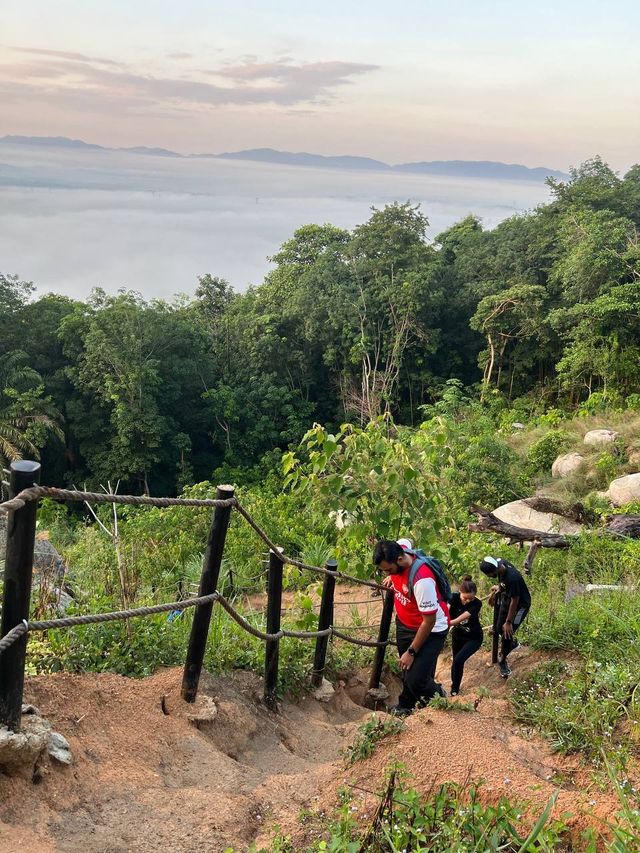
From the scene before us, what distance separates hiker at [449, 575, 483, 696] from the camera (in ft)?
17.2

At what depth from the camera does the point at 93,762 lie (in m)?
2.78

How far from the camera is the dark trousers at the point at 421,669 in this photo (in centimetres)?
427

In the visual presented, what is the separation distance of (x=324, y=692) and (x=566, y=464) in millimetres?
11485

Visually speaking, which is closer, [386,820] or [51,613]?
[386,820]

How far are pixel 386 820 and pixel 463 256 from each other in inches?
1038

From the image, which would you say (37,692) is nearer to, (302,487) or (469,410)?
(302,487)

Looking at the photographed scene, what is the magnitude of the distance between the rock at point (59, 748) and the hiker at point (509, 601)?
3389 mm

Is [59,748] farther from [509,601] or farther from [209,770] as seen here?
[509,601]

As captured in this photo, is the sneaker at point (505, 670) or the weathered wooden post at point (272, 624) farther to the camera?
the sneaker at point (505, 670)

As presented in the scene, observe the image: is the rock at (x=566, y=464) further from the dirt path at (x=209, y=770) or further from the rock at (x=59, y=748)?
the rock at (x=59, y=748)

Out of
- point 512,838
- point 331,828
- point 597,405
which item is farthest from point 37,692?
point 597,405

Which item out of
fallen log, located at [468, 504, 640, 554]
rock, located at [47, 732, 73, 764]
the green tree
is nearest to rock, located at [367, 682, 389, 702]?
rock, located at [47, 732, 73, 764]

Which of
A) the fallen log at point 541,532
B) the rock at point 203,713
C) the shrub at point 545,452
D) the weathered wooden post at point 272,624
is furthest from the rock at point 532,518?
the rock at point 203,713

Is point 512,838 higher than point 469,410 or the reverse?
higher
